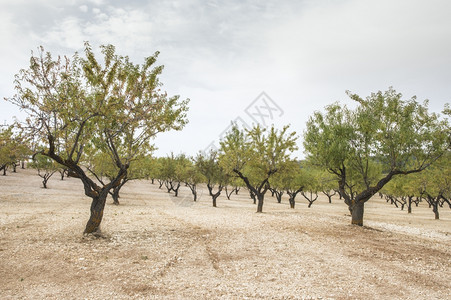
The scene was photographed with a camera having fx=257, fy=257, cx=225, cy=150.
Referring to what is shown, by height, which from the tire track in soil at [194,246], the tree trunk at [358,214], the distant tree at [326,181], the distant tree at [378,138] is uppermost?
the distant tree at [378,138]

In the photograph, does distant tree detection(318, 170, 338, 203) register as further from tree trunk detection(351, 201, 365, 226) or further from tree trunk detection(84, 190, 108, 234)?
tree trunk detection(84, 190, 108, 234)

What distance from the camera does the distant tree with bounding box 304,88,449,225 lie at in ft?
64.5

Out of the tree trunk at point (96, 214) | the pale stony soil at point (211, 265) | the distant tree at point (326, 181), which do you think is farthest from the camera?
the distant tree at point (326, 181)

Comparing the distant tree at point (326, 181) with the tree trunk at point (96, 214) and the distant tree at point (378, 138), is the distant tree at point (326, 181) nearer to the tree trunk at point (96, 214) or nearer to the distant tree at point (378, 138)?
the distant tree at point (378, 138)

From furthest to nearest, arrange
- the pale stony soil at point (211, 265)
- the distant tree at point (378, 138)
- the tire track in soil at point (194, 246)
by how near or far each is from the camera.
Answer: the distant tree at point (378, 138) < the tire track in soil at point (194, 246) < the pale stony soil at point (211, 265)

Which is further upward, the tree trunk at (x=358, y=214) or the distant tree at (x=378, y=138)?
the distant tree at (x=378, y=138)

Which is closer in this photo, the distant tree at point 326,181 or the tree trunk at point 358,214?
the tree trunk at point 358,214

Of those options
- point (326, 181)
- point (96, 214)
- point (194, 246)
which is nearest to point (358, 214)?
point (326, 181)

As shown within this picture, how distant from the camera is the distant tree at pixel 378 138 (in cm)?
1967

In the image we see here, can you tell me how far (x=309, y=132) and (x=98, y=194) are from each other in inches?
771

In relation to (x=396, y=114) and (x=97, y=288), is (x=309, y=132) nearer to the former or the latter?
(x=396, y=114)

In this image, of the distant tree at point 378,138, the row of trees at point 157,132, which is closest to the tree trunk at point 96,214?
the row of trees at point 157,132

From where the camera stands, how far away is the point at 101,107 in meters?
14.2

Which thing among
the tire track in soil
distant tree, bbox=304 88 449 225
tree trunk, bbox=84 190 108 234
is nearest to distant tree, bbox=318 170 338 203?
distant tree, bbox=304 88 449 225
